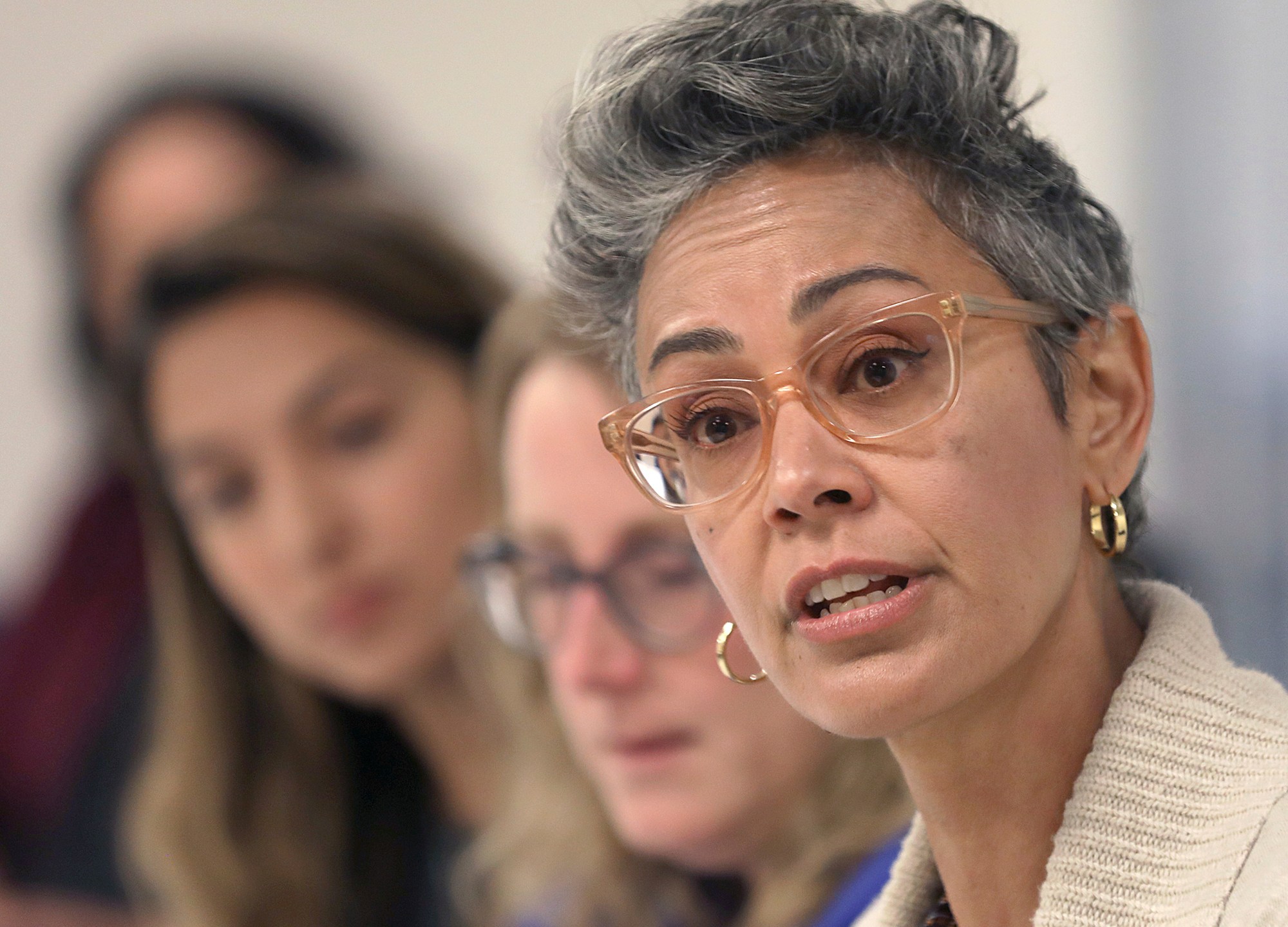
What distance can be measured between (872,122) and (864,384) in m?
0.15

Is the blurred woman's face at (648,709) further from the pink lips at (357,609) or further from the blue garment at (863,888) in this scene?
the pink lips at (357,609)

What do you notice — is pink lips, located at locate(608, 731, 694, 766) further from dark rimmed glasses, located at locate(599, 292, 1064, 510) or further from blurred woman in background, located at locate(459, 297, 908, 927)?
dark rimmed glasses, located at locate(599, 292, 1064, 510)

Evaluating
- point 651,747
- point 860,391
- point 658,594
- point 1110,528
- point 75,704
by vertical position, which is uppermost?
point 860,391

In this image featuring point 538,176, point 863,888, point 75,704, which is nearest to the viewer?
point 863,888

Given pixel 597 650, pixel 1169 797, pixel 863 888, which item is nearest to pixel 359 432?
pixel 597 650

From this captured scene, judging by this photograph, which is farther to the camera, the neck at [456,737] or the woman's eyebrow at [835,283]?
the neck at [456,737]

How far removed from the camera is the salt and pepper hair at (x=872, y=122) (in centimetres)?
80

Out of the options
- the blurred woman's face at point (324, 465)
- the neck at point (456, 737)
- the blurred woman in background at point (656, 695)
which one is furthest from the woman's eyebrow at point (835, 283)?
the neck at point (456, 737)

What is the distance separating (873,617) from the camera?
0.77 meters

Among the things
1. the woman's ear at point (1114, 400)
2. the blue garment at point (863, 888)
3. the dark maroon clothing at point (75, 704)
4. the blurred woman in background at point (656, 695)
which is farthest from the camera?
the dark maroon clothing at point (75, 704)

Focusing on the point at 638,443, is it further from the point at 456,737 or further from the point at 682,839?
the point at 456,737

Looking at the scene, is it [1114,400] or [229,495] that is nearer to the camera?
[1114,400]

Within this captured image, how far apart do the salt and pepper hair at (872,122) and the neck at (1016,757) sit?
15 cm

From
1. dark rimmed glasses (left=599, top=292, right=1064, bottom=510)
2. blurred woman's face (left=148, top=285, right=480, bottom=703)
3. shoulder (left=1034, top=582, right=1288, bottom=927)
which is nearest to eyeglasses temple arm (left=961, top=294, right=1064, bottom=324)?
dark rimmed glasses (left=599, top=292, right=1064, bottom=510)
